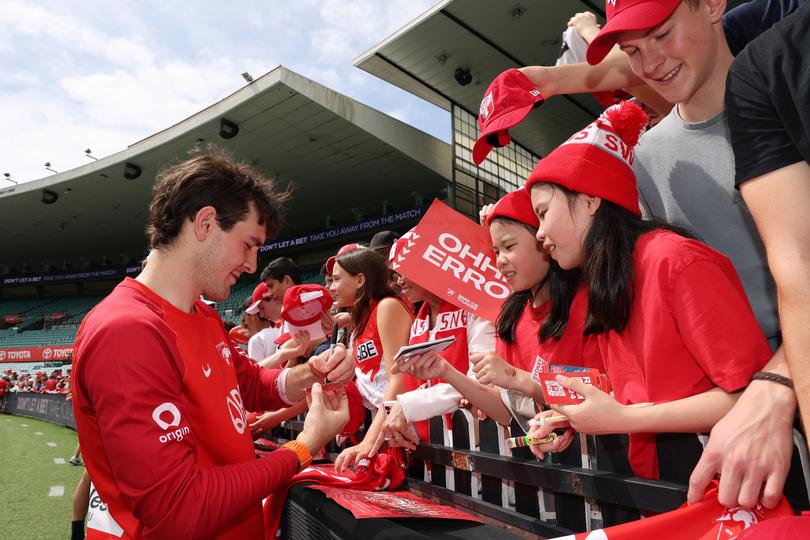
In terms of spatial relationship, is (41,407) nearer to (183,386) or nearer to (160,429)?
(183,386)

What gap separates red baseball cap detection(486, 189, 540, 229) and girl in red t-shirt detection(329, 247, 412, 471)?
0.96 metres

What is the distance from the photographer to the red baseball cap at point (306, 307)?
111 inches

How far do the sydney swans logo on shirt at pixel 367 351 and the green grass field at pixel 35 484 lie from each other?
9.56ft

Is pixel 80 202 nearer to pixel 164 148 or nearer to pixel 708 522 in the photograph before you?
pixel 164 148

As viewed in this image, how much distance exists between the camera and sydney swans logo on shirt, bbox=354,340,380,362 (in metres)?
2.91

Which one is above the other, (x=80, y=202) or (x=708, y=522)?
(x=80, y=202)

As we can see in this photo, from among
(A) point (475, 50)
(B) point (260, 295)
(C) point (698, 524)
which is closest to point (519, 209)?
(C) point (698, 524)

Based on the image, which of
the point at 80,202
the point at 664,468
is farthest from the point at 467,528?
the point at 80,202

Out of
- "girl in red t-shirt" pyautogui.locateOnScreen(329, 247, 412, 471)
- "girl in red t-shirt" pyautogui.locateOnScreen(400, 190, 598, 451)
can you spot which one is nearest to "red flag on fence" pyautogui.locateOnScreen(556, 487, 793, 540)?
"girl in red t-shirt" pyautogui.locateOnScreen(400, 190, 598, 451)

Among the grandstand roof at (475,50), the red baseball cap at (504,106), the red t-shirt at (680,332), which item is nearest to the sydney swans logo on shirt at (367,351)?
the red baseball cap at (504,106)

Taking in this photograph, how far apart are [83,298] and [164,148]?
18487 mm

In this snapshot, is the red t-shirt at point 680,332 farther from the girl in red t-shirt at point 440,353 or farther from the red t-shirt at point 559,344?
the girl in red t-shirt at point 440,353

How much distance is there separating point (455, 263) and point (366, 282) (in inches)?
36.6

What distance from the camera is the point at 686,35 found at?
1.37 m
